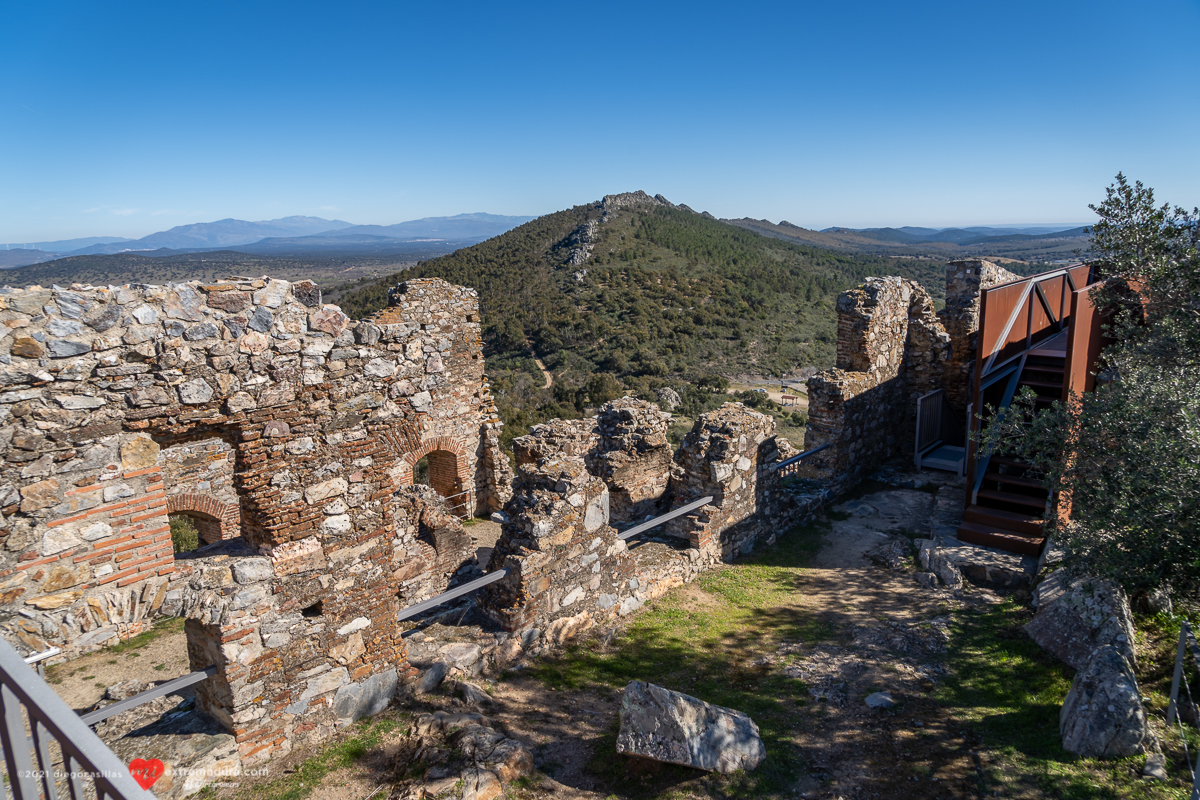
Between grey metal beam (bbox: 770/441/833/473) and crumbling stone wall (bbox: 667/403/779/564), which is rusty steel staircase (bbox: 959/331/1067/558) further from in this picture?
crumbling stone wall (bbox: 667/403/779/564)

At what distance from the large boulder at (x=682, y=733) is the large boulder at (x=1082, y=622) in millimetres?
3025

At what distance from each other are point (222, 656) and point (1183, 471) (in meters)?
7.00

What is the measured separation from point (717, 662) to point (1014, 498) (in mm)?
5392

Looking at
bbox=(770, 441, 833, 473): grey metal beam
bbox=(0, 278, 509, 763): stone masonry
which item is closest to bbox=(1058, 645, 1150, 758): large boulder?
bbox=(770, 441, 833, 473): grey metal beam

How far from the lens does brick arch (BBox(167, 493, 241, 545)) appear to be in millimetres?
11133

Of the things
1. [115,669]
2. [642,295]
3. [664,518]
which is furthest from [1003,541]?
[642,295]

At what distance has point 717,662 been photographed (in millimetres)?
6418

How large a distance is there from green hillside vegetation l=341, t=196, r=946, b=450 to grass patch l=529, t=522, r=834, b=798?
434 inches

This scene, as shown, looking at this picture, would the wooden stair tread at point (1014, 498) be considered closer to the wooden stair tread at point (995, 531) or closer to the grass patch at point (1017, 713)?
the wooden stair tread at point (995, 531)

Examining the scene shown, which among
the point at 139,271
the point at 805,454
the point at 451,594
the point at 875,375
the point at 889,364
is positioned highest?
the point at 139,271

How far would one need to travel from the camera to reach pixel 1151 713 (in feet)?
17.0

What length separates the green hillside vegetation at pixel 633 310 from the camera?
2767cm

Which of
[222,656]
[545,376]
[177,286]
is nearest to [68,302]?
[177,286]

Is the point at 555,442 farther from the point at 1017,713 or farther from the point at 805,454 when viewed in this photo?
the point at 1017,713
